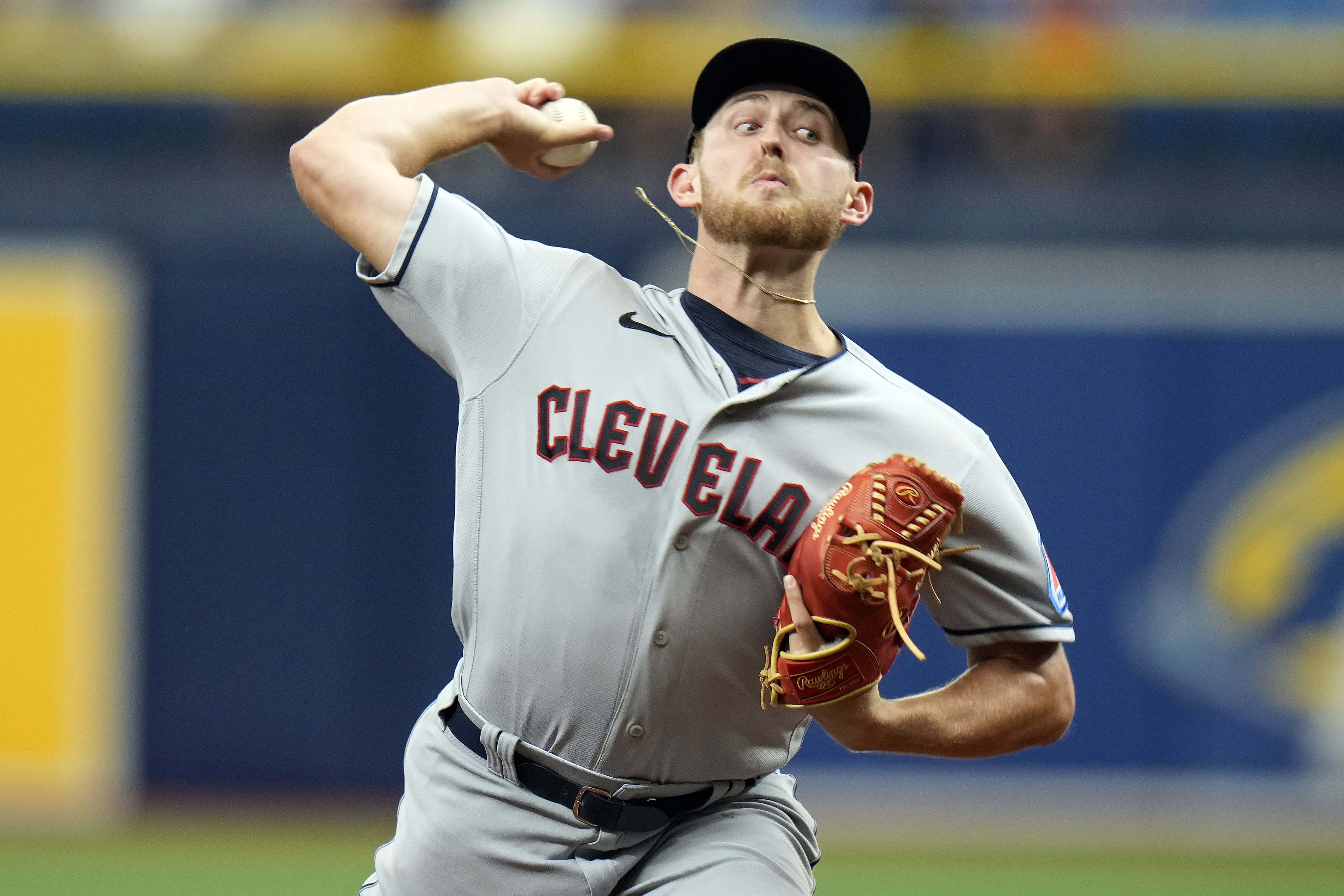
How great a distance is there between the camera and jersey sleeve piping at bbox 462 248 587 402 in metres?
3.01

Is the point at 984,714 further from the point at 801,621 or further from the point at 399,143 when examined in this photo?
the point at 399,143

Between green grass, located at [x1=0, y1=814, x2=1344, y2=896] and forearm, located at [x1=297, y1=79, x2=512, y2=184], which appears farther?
green grass, located at [x1=0, y1=814, x2=1344, y2=896]

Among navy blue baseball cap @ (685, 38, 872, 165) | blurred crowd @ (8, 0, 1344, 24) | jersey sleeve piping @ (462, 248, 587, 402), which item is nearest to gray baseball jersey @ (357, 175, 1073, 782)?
jersey sleeve piping @ (462, 248, 587, 402)

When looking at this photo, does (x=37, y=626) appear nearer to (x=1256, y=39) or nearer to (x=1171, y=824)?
(x=1171, y=824)

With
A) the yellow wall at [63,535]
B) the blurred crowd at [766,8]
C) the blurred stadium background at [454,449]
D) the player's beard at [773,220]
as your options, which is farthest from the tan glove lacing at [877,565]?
the blurred crowd at [766,8]

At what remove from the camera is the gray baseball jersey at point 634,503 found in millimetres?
2891

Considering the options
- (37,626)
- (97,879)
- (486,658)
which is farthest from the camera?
(37,626)

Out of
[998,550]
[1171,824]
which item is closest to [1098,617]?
[1171,824]

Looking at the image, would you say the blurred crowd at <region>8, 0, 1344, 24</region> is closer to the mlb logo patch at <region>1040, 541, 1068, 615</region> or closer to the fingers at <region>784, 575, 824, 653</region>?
the mlb logo patch at <region>1040, 541, 1068, 615</region>

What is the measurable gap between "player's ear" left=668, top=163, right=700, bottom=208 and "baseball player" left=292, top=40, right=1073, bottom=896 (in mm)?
62

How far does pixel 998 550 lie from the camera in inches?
118

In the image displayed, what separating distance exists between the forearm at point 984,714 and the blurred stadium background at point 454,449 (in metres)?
5.15

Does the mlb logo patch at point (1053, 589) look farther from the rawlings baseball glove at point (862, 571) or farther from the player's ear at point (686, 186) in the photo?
the player's ear at point (686, 186)

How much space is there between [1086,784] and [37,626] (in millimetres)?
5427
